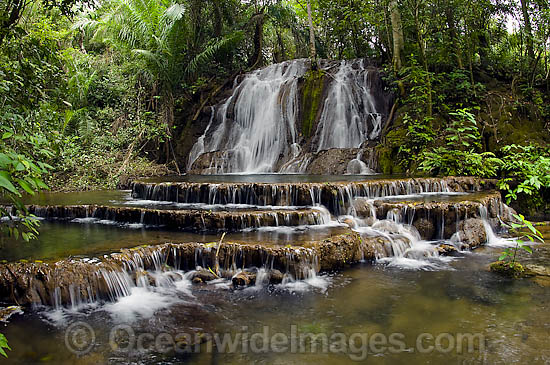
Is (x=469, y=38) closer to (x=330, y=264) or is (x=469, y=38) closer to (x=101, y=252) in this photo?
(x=330, y=264)

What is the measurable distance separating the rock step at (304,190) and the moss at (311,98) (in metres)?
6.38

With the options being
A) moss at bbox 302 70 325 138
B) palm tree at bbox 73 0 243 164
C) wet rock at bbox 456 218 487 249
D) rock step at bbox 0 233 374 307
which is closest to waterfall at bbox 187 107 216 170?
palm tree at bbox 73 0 243 164

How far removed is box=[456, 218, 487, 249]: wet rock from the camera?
6.25 m

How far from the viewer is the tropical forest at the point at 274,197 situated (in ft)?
11.1

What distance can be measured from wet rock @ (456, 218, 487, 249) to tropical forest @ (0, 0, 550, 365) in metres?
0.04

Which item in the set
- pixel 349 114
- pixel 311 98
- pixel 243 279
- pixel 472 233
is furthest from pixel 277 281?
pixel 311 98

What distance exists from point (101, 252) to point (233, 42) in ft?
45.3

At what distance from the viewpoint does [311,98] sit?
1446 cm

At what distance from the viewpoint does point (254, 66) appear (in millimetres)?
18797

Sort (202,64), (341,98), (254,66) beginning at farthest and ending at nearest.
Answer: (254,66) < (202,64) < (341,98)

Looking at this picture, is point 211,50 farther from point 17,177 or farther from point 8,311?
point 17,177

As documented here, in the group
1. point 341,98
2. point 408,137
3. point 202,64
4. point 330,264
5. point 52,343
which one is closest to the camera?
point 52,343

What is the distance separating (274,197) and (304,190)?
65 cm

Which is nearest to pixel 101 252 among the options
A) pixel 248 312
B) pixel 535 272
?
pixel 248 312
